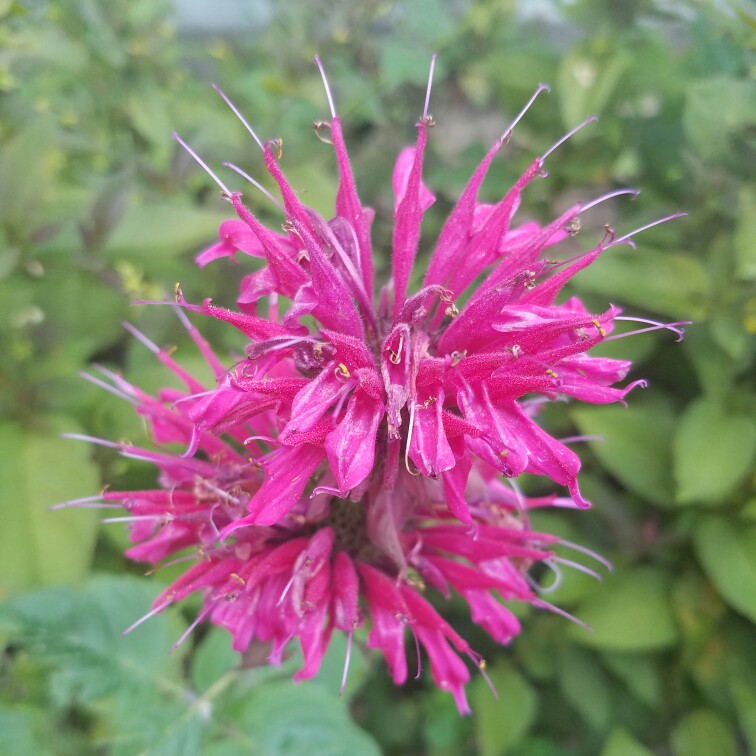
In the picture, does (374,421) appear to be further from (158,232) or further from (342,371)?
(158,232)

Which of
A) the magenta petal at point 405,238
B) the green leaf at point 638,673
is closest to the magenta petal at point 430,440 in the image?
the magenta petal at point 405,238

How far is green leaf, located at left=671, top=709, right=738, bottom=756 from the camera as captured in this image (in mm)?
1228

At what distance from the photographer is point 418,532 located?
2.50 feet

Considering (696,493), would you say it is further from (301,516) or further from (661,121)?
(661,121)

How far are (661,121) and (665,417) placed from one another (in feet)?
2.08

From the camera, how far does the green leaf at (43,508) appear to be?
100cm

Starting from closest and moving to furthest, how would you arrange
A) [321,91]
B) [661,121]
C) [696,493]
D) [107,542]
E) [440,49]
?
[696,493] < [107,542] < [661,121] < [440,49] < [321,91]

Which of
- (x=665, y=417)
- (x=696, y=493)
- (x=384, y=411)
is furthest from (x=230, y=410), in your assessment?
(x=665, y=417)

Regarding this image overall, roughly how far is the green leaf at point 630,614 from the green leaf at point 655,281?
1.65 feet

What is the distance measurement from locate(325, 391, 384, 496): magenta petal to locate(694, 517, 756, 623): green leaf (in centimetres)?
83

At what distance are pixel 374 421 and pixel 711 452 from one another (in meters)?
0.79

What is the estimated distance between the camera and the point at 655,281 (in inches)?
47.1

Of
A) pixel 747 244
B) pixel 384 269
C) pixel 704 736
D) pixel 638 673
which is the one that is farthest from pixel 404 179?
pixel 704 736

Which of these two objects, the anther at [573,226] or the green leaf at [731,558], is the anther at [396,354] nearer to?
the anther at [573,226]
